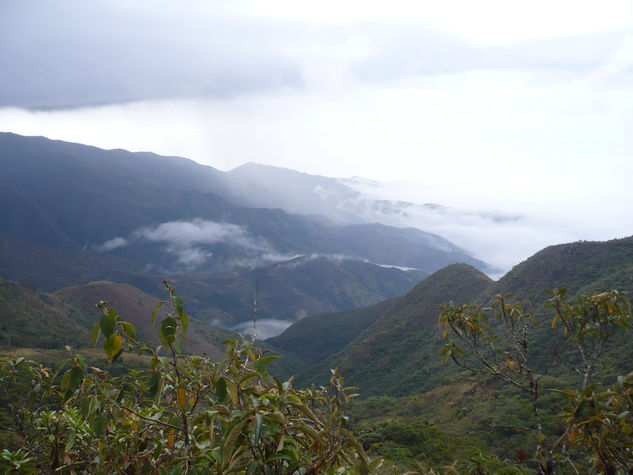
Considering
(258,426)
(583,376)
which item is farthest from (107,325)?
(583,376)

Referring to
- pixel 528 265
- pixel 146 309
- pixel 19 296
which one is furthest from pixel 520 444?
pixel 146 309

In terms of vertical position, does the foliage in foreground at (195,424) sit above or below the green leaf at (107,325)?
below

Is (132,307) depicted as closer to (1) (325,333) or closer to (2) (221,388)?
(1) (325,333)

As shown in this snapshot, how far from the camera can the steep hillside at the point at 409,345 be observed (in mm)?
60781

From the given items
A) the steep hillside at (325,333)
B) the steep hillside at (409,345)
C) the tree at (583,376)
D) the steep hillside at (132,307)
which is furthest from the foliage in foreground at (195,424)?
the steep hillside at (325,333)

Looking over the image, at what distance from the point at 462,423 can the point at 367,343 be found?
53.1 m

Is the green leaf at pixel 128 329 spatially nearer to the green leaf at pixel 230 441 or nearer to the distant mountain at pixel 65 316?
the green leaf at pixel 230 441

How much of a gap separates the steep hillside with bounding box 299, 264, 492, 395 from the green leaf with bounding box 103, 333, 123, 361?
56.6 m

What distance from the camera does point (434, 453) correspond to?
19.8 metres

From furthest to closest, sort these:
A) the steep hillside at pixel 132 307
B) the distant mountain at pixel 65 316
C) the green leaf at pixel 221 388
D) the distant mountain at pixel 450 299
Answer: the steep hillside at pixel 132 307
the distant mountain at pixel 65 316
the distant mountain at pixel 450 299
the green leaf at pixel 221 388

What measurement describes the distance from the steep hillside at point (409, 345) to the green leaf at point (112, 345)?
56.6 meters

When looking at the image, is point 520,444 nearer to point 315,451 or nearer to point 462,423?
point 462,423

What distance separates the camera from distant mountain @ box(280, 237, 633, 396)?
48.4 meters

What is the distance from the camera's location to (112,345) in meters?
2.33
